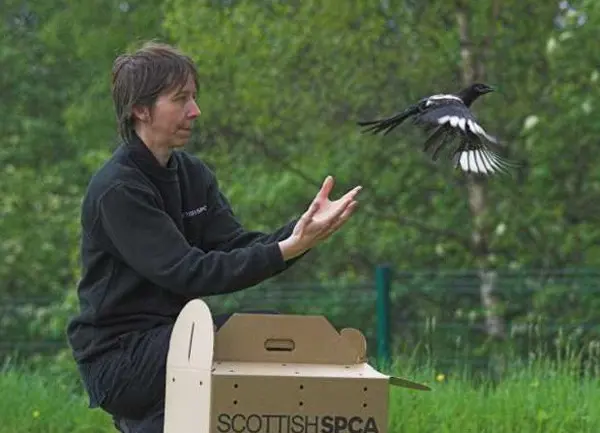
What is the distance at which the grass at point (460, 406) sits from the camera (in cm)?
609

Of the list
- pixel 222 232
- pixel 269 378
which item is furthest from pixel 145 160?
pixel 269 378

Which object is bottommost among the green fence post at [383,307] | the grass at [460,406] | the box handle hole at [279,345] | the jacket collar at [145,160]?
the grass at [460,406]

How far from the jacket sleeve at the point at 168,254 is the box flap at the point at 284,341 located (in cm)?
16

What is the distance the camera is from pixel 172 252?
3932 millimetres

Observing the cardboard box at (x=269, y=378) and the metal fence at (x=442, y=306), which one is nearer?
the cardboard box at (x=269, y=378)

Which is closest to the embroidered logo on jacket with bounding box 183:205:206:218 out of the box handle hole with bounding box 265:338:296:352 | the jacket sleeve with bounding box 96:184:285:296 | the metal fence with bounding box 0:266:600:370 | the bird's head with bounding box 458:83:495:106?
the jacket sleeve with bounding box 96:184:285:296

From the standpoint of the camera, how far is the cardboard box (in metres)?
3.56

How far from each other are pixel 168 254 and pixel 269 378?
1.72 ft

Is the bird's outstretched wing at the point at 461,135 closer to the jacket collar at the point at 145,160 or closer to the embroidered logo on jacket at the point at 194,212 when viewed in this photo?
the embroidered logo on jacket at the point at 194,212

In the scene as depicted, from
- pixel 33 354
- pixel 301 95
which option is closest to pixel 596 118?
pixel 301 95

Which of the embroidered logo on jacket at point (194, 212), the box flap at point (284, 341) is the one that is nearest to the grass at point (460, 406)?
the embroidered logo on jacket at point (194, 212)

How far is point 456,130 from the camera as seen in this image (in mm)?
4590

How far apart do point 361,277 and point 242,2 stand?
3121mm

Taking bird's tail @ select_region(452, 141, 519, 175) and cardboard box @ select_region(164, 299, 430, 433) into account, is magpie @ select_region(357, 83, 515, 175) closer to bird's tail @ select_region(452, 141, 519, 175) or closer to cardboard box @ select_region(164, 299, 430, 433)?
bird's tail @ select_region(452, 141, 519, 175)
